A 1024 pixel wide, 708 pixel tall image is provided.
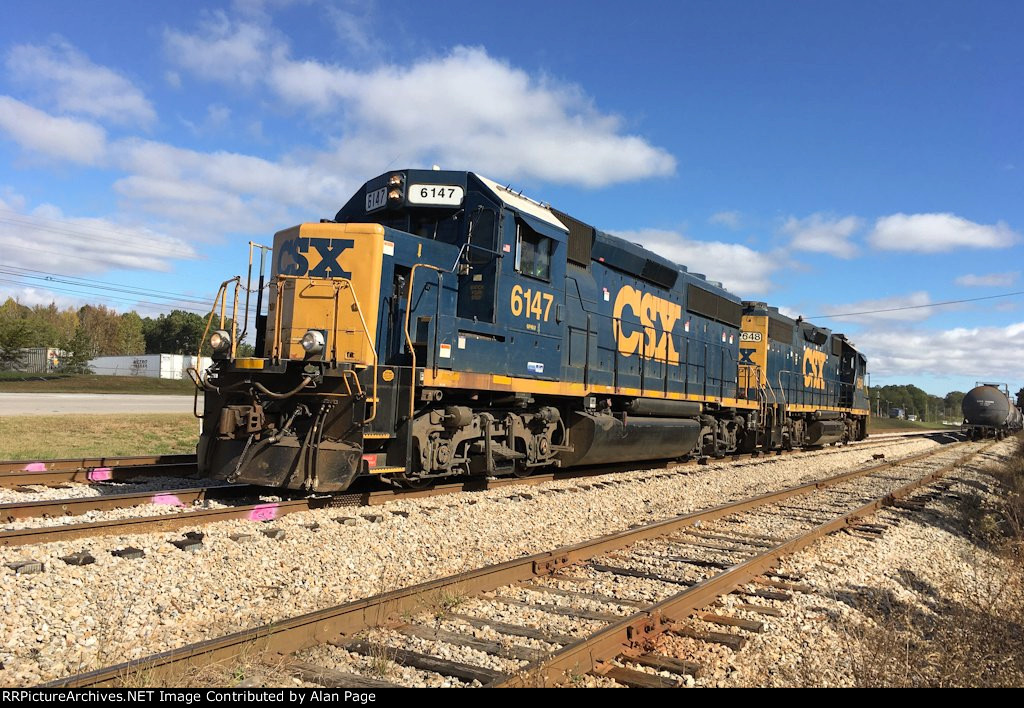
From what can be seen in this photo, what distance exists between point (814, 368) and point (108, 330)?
85285 millimetres

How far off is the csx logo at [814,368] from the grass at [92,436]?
1725cm

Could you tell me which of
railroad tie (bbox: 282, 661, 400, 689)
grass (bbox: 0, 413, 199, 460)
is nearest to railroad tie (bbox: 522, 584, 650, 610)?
railroad tie (bbox: 282, 661, 400, 689)

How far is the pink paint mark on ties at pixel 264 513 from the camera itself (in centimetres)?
649

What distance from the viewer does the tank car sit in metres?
33.2

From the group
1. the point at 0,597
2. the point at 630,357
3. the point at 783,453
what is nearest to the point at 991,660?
the point at 0,597

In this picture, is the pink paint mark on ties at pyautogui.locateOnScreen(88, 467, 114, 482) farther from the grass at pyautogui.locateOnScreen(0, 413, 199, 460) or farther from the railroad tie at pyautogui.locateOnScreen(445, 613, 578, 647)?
the railroad tie at pyautogui.locateOnScreen(445, 613, 578, 647)

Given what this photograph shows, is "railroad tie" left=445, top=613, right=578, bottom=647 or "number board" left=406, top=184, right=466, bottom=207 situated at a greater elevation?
"number board" left=406, top=184, right=466, bottom=207

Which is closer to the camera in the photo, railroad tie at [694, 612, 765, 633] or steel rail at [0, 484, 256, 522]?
railroad tie at [694, 612, 765, 633]

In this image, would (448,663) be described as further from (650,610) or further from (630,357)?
(630,357)

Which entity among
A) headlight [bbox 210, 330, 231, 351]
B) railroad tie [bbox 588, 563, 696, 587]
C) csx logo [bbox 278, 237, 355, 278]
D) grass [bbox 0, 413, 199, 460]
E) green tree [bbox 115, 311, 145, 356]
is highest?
green tree [bbox 115, 311, 145, 356]

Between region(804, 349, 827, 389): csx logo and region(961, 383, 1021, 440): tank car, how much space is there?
53.8 ft

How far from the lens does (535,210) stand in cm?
945

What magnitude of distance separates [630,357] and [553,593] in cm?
740

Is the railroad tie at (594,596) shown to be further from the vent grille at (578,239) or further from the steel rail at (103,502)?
the vent grille at (578,239)
